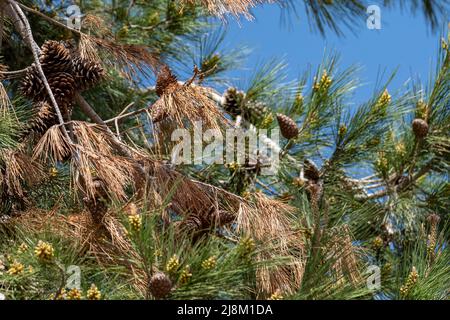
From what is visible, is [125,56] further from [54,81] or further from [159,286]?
[159,286]

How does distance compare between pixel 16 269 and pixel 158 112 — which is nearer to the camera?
pixel 16 269

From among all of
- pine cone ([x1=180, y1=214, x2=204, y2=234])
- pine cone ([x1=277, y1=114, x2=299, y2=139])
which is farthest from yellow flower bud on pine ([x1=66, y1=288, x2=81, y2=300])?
pine cone ([x1=277, y1=114, x2=299, y2=139])

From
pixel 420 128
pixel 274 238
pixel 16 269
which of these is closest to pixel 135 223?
pixel 16 269

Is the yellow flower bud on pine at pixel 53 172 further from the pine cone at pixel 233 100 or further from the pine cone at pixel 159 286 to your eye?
the pine cone at pixel 159 286

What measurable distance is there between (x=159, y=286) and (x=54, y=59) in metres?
0.78

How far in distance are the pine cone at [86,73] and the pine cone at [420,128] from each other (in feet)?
2.59

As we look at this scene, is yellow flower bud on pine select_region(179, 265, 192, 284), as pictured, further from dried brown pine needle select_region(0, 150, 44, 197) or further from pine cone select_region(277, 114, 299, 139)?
pine cone select_region(277, 114, 299, 139)

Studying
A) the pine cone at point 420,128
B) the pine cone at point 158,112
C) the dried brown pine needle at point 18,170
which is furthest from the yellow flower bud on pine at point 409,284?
the pine cone at point 420,128

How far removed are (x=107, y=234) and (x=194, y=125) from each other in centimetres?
33

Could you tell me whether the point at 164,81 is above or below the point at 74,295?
above

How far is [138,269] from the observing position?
5.17 feet

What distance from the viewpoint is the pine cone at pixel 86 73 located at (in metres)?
2.10

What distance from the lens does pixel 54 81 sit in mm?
2061

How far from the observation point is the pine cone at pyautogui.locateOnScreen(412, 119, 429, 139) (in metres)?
2.45
